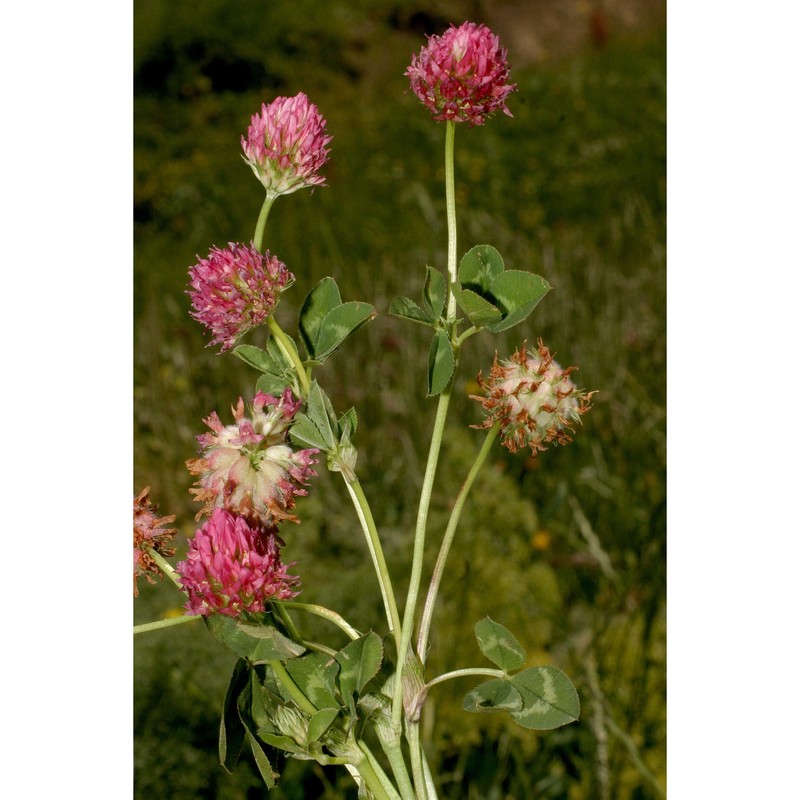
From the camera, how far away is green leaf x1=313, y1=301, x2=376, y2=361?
19.4 inches

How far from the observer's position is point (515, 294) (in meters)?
0.51

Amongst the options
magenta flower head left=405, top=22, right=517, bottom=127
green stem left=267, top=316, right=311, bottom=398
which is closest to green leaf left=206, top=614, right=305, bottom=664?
→ green stem left=267, top=316, right=311, bottom=398

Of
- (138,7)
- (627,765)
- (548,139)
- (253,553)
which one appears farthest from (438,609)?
(138,7)

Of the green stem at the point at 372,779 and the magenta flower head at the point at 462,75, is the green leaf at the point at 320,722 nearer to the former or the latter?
the green stem at the point at 372,779

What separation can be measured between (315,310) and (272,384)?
54mm

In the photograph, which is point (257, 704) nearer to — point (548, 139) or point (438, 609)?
point (438, 609)

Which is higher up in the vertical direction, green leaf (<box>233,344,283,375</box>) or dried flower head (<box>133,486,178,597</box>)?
green leaf (<box>233,344,283,375</box>)

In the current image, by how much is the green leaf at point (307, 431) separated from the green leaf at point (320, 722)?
0.12 meters

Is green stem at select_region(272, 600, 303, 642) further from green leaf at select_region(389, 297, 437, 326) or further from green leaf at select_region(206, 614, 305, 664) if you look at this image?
green leaf at select_region(389, 297, 437, 326)

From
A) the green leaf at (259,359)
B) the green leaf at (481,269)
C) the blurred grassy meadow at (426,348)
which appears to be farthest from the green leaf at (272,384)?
the blurred grassy meadow at (426,348)

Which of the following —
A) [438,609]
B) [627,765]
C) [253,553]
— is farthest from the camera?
[438,609]

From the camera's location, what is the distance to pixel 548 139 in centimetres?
299

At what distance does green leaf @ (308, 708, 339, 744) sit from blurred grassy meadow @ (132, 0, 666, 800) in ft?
2.28

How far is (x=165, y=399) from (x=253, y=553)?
1595 millimetres
